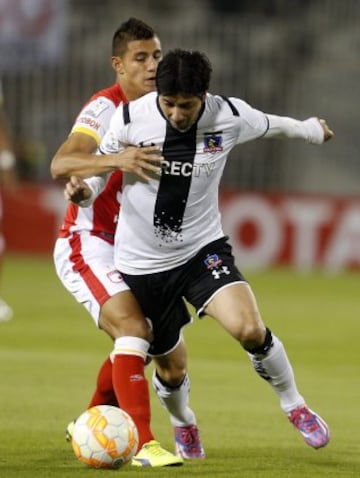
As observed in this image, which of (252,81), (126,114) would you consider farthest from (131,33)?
(252,81)

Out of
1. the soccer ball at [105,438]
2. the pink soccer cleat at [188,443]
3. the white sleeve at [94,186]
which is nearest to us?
the soccer ball at [105,438]

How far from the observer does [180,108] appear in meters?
6.32

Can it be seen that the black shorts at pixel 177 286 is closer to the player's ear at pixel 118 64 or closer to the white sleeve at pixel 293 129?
the white sleeve at pixel 293 129

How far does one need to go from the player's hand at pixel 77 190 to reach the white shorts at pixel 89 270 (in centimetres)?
54

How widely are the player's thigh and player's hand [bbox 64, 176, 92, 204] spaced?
82 centimetres

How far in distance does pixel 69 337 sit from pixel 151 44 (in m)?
5.74

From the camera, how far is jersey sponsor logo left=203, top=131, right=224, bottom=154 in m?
6.61

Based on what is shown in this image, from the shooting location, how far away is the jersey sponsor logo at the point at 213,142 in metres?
6.61

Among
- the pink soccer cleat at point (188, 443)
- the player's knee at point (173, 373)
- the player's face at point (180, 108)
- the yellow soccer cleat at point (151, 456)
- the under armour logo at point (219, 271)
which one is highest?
the player's face at point (180, 108)

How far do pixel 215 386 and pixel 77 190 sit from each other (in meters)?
3.63

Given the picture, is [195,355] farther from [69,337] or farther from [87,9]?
[87,9]

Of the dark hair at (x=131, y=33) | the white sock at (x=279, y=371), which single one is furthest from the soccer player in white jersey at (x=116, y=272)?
the white sock at (x=279, y=371)

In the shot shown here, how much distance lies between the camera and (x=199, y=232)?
667cm

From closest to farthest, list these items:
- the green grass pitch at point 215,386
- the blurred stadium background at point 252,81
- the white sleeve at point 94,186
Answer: the white sleeve at point 94,186, the green grass pitch at point 215,386, the blurred stadium background at point 252,81
